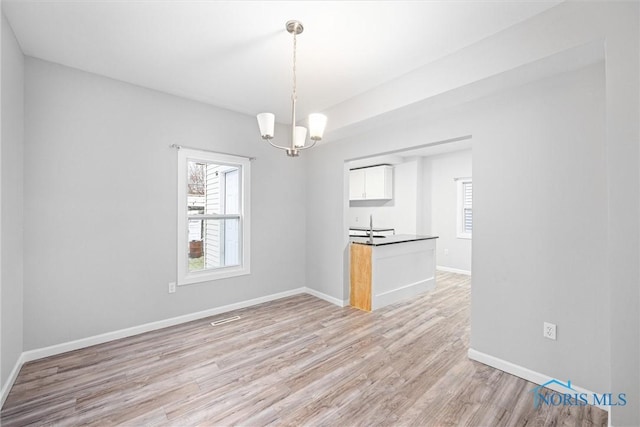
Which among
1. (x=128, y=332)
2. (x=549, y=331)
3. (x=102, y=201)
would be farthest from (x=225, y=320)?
(x=549, y=331)

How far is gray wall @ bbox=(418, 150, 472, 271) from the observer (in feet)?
19.8

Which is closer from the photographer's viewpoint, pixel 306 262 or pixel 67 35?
pixel 67 35

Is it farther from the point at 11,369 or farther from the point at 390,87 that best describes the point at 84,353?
the point at 390,87

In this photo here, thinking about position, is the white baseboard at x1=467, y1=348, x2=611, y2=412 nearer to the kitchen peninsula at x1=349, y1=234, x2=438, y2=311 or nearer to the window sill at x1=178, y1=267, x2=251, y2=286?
the kitchen peninsula at x1=349, y1=234, x2=438, y2=311

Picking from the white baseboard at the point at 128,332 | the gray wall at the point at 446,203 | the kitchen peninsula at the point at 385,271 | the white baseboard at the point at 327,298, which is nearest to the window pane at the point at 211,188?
the white baseboard at the point at 128,332

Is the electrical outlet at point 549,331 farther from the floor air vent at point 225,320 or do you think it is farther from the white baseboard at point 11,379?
the white baseboard at point 11,379

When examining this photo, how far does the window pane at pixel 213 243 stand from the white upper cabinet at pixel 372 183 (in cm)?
398

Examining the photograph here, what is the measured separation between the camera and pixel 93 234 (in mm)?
2855

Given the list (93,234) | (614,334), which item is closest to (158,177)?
(93,234)

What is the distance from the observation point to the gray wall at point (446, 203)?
6.05 m

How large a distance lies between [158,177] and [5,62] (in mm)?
1450

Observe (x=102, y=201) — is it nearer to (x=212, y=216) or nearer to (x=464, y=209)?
(x=212, y=216)

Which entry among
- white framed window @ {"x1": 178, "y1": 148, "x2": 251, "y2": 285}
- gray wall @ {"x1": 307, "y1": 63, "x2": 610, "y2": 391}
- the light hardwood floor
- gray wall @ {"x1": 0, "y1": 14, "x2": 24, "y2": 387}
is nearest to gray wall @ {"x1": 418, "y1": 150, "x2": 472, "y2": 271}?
the light hardwood floor

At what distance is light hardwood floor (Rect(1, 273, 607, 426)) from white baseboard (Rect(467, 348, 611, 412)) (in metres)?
0.06
